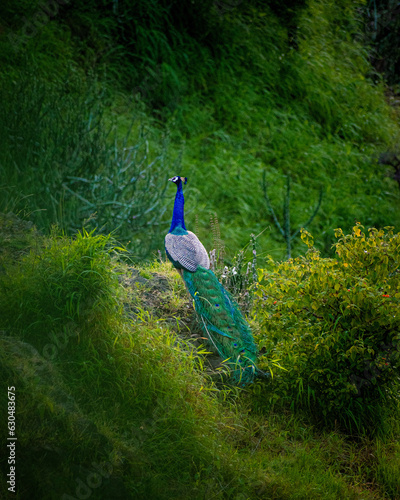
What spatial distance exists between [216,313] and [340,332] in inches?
35.8

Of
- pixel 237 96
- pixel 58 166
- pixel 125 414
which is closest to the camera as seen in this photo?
Answer: pixel 125 414

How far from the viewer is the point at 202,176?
9.58 metres

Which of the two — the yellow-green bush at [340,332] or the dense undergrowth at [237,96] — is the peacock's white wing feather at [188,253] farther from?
the dense undergrowth at [237,96]

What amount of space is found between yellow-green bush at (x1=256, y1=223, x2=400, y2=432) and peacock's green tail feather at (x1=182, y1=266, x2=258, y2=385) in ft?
0.55

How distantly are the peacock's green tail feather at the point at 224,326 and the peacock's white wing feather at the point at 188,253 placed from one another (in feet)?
0.24

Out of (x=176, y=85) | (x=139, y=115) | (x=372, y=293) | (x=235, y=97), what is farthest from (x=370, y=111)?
(x=372, y=293)

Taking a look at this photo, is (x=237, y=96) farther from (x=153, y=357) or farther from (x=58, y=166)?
(x=153, y=357)

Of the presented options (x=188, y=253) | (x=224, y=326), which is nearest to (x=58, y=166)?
(x=188, y=253)

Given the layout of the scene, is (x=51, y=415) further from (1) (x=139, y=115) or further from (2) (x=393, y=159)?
(2) (x=393, y=159)

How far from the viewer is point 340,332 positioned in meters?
3.91

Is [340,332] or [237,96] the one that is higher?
[340,332]

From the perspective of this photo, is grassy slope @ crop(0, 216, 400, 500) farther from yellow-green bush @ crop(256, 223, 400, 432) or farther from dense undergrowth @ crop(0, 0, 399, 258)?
dense undergrowth @ crop(0, 0, 399, 258)

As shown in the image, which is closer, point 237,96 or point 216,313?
point 216,313

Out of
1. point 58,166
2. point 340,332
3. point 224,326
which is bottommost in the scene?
point 58,166
